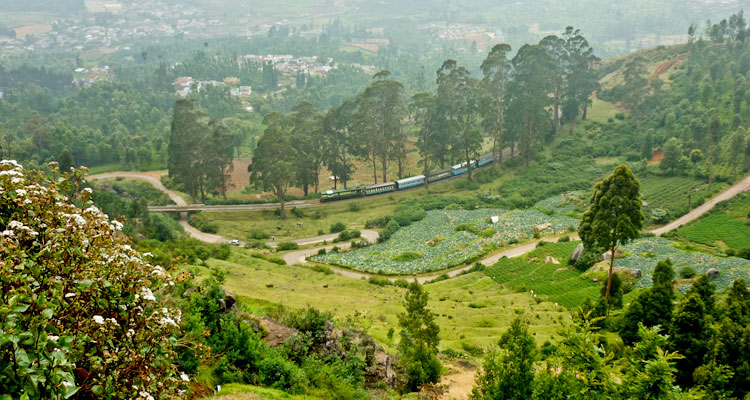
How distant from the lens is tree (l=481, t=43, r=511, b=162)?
240ft

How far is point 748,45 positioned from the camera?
328 ft

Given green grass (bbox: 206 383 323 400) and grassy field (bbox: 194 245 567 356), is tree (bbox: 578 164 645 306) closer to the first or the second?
grassy field (bbox: 194 245 567 356)

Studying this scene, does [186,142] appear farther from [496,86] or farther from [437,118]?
[496,86]

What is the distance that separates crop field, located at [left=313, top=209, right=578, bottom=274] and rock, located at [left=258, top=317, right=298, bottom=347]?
28.7 metres

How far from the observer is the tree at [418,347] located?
22.4 m

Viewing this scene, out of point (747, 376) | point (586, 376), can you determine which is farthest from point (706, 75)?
point (586, 376)

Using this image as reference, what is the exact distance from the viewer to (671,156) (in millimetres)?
68938

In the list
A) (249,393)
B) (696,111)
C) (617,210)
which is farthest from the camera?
(696,111)

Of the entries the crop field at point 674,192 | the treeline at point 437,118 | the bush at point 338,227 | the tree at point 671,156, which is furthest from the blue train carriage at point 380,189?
the tree at point 671,156

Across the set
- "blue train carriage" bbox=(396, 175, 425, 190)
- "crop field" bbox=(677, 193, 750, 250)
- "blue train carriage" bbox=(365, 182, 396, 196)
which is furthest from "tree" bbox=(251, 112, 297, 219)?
"crop field" bbox=(677, 193, 750, 250)

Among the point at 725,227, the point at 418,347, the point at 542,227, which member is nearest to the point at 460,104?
the point at 542,227

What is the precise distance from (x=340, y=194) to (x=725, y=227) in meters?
46.3

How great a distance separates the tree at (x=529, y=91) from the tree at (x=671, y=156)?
1779 cm

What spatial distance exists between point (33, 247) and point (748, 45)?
126392 millimetres
